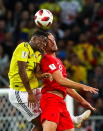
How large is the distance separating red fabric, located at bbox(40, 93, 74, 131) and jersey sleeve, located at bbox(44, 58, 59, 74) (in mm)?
349

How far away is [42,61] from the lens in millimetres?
8703

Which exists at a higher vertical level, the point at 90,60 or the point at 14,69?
the point at 14,69

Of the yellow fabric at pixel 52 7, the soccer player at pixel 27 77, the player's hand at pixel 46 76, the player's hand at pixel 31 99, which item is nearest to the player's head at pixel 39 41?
the soccer player at pixel 27 77

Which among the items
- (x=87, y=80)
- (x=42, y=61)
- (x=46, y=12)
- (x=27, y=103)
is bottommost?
(x=87, y=80)

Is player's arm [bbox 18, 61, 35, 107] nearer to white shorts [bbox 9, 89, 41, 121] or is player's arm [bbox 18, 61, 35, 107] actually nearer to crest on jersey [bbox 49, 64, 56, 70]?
white shorts [bbox 9, 89, 41, 121]

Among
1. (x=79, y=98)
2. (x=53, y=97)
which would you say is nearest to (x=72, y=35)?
(x=79, y=98)

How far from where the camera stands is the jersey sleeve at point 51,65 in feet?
28.0

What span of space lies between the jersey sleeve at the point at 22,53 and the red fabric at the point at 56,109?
567 mm

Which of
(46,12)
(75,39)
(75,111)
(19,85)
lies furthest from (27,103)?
(75,39)

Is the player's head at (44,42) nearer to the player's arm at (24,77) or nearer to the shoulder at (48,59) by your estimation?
the shoulder at (48,59)

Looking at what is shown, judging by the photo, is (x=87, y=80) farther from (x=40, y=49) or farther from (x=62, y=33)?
(x=40, y=49)

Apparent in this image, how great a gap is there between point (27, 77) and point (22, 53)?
0.34m

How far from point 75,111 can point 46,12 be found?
365 centimetres

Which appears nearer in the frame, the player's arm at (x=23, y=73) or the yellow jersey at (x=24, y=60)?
the player's arm at (x=23, y=73)
